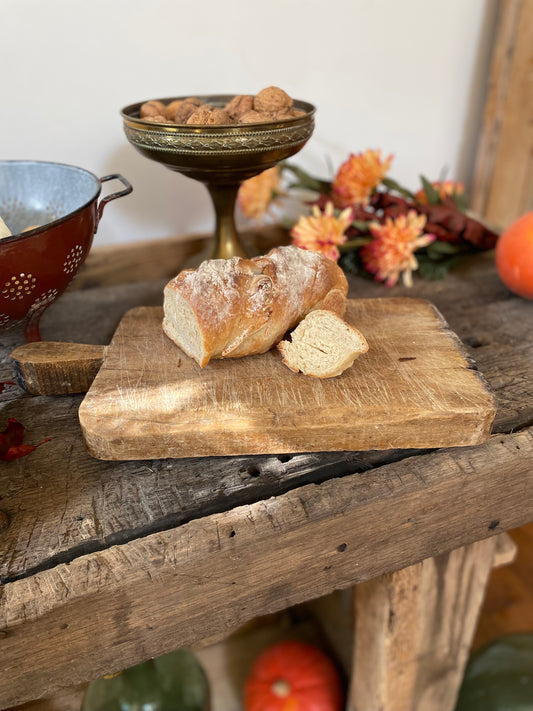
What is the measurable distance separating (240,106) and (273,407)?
482 millimetres

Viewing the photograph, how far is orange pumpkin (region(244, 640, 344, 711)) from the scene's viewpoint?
3.65 feet

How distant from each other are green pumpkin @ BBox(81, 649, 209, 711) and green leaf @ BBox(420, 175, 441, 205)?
3.29ft

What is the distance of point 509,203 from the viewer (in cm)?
159

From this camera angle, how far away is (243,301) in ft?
2.30

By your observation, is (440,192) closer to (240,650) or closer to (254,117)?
(254,117)

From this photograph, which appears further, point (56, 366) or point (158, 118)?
point (158, 118)

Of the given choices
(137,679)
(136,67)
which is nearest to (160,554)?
(137,679)

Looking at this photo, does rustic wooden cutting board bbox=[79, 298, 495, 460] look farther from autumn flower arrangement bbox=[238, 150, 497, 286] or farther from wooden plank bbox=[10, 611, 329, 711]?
wooden plank bbox=[10, 611, 329, 711]

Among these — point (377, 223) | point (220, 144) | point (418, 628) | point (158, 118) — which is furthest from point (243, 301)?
point (418, 628)

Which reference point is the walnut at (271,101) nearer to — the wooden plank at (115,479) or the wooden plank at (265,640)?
the wooden plank at (115,479)

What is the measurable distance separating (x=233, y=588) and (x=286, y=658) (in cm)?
73

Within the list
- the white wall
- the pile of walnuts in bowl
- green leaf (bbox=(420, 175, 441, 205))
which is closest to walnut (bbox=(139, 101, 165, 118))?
the pile of walnuts in bowl

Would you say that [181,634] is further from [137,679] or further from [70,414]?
[137,679]

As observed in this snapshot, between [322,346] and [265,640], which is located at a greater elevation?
[322,346]
